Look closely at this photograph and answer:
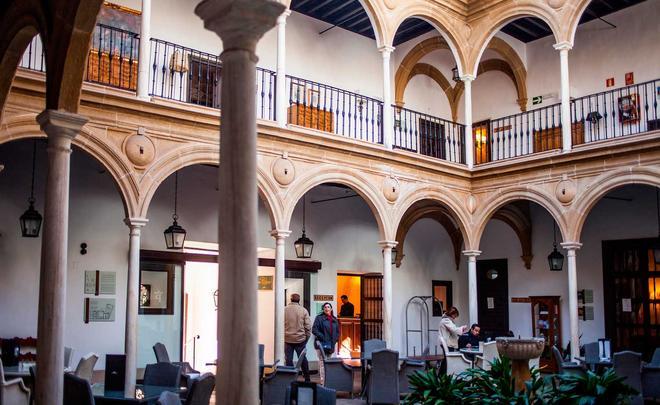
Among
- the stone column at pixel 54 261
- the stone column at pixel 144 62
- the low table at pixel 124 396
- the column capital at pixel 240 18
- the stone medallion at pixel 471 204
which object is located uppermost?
the stone column at pixel 144 62

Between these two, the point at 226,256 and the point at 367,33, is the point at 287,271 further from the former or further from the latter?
the point at 226,256

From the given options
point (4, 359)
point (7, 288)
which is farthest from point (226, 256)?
point (7, 288)

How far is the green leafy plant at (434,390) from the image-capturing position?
19.1 ft

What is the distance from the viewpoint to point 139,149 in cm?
943

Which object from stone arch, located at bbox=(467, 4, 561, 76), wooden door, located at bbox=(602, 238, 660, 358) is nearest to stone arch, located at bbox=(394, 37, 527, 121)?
stone arch, located at bbox=(467, 4, 561, 76)

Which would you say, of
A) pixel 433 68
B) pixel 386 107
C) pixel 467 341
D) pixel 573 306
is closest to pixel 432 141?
pixel 433 68

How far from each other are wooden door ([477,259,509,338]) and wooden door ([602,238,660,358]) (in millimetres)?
2564

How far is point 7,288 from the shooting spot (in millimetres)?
10531

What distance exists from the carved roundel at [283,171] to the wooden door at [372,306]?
5.21 meters

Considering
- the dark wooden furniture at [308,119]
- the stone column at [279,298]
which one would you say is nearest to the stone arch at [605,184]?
the dark wooden furniture at [308,119]

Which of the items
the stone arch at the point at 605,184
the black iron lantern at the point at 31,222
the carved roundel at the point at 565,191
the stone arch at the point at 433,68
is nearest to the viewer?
the black iron lantern at the point at 31,222

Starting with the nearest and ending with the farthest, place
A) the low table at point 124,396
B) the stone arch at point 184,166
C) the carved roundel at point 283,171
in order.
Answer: the low table at point 124,396 < the stone arch at point 184,166 < the carved roundel at point 283,171

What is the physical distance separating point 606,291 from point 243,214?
12.7 m

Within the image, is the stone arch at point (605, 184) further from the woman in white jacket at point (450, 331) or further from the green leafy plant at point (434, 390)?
the green leafy plant at point (434, 390)
